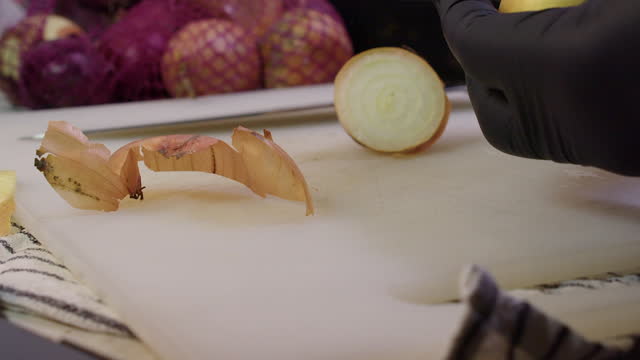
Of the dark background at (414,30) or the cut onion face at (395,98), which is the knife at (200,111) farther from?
the cut onion face at (395,98)

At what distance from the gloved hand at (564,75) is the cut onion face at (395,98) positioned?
24 centimetres

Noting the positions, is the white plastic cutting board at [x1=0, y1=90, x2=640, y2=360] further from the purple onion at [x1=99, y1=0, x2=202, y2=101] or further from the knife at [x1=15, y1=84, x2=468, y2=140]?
the purple onion at [x1=99, y1=0, x2=202, y2=101]

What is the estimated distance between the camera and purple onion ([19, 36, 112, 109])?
4.23 ft

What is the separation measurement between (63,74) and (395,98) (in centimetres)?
72

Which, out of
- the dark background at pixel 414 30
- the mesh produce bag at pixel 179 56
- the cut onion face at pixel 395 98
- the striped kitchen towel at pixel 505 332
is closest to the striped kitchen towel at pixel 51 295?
the striped kitchen towel at pixel 505 332

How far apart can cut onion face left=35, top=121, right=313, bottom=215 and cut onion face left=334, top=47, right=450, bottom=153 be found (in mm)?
200

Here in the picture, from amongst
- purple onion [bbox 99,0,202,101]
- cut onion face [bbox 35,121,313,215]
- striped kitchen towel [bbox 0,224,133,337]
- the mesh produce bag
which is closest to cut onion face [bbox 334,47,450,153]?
cut onion face [bbox 35,121,313,215]

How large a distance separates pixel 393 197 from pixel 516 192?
0.35 ft

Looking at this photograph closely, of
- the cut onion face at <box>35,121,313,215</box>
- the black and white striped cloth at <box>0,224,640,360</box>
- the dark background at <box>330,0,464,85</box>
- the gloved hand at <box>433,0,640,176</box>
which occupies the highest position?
the gloved hand at <box>433,0,640,176</box>

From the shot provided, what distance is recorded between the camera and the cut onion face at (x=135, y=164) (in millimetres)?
617

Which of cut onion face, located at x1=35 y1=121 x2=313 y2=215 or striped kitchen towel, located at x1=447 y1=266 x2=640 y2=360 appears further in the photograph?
cut onion face, located at x1=35 y1=121 x2=313 y2=215

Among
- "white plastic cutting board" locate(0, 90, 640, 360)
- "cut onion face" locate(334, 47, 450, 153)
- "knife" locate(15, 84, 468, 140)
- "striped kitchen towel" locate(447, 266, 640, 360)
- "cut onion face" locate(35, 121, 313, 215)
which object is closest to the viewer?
"striped kitchen towel" locate(447, 266, 640, 360)

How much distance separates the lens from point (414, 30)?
1.34 m

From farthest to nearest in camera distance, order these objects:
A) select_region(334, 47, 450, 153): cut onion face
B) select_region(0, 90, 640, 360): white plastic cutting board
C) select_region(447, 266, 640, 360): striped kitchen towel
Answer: select_region(334, 47, 450, 153): cut onion face, select_region(0, 90, 640, 360): white plastic cutting board, select_region(447, 266, 640, 360): striped kitchen towel
